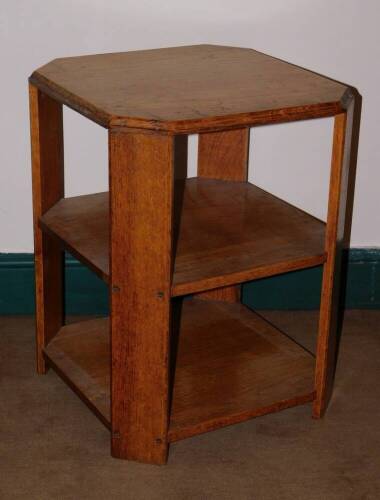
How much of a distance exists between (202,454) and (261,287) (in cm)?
58

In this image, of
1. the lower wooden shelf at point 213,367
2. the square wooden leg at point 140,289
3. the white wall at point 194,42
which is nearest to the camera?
the square wooden leg at point 140,289

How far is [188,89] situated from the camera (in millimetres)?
1689

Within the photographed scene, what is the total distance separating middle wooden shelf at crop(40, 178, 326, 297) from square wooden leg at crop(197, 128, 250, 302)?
2 cm

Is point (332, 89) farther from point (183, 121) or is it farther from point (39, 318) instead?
point (39, 318)

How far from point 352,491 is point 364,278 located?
0.69 meters

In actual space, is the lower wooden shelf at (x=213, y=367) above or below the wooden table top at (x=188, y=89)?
below

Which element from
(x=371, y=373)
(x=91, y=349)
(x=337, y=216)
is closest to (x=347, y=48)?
(x=337, y=216)

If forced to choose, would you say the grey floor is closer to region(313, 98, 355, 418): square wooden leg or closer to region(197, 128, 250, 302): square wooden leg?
region(313, 98, 355, 418): square wooden leg

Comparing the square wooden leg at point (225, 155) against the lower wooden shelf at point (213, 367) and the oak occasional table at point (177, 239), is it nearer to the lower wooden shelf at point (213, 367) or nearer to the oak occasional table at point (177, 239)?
the oak occasional table at point (177, 239)

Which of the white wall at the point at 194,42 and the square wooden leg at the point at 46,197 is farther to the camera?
the white wall at the point at 194,42

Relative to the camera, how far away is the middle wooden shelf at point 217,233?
1.72 meters

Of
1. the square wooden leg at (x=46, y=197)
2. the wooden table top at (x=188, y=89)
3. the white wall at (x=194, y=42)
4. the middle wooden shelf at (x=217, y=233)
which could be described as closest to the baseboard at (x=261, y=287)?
the white wall at (x=194, y=42)

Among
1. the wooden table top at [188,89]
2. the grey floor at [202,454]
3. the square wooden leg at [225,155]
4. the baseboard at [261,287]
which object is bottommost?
the grey floor at [202,454]

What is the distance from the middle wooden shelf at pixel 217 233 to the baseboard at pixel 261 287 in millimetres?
299
